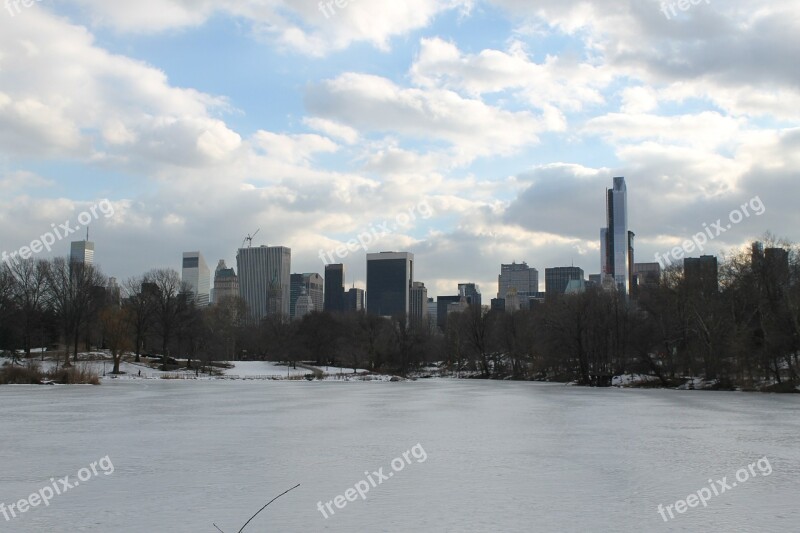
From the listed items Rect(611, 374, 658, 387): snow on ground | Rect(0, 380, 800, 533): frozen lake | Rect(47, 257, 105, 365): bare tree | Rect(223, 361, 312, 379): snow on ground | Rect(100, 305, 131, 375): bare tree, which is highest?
Rect(47, 257, 105, 365): bare tree

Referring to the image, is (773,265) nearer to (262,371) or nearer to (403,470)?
(403,470)

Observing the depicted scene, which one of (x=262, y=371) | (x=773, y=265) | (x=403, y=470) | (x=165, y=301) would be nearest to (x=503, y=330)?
(x=262, y=371)

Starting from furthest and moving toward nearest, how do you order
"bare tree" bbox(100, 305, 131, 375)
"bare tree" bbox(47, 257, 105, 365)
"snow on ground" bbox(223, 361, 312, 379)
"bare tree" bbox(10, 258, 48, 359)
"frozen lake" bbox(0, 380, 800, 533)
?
"snow on ground" bbox(223, 361, 312, 379)
"bare tree" bbox(47, 257, 105, 365)
"bare tree" bbox(10, 258, 48, 359)
"bare tree" bbox(100, 305, 131, 375)
"frozen lake" bbox(0, 380, 800, 533)

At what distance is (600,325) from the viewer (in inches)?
2169

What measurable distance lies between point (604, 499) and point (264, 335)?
82.4m

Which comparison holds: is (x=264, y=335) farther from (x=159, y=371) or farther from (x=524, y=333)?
(x=524, y=333)

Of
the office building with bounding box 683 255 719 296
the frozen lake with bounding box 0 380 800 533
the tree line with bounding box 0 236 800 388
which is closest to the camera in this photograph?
the frozen lake with bounding box 0 380 800 533

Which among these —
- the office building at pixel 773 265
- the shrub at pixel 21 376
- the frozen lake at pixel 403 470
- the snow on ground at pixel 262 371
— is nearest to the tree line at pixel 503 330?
the office building at pixel 773 265

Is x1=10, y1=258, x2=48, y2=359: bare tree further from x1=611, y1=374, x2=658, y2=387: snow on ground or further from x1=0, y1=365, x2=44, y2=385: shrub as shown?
x1=611, y1=374, x2=658, y2=387: snow on ground

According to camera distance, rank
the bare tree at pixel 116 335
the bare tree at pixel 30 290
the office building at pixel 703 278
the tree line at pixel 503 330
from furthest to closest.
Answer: the bare tree at pixel 30 290 → the bare tree at pixel 116 335 → the office building at pixel 703 278 → the tree line at pixel 503 330

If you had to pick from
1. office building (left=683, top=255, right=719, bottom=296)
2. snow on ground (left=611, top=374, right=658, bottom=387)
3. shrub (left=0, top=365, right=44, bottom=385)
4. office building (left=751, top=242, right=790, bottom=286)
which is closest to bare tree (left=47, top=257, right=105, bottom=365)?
shrub (left=0, top=365, right=44, bottom=385)

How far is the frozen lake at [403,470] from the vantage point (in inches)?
321

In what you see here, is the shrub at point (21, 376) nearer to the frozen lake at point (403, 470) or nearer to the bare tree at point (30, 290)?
the frozen lake at point (403, 470)

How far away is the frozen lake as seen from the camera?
8148 mm
